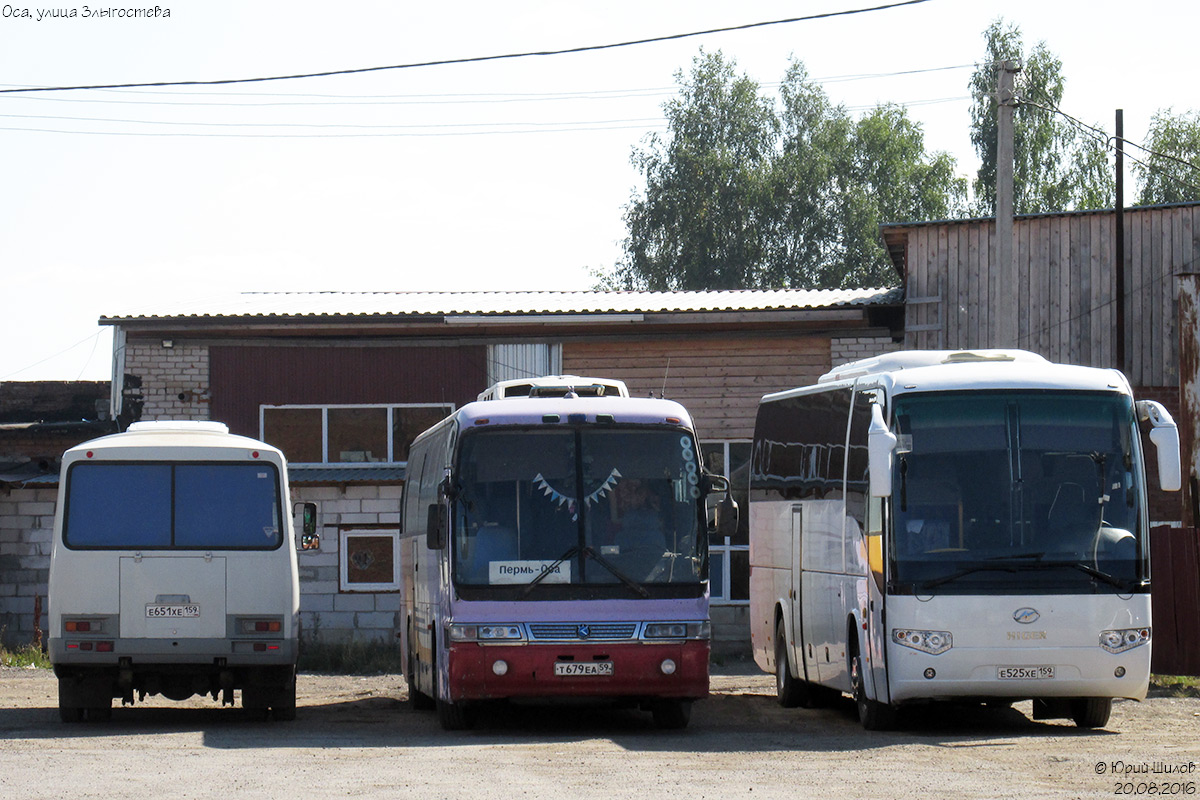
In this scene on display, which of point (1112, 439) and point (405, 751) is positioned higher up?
point (1112, 439)

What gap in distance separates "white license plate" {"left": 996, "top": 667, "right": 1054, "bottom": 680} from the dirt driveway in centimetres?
49

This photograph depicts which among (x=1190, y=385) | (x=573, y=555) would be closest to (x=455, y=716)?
(x=573, y=555)

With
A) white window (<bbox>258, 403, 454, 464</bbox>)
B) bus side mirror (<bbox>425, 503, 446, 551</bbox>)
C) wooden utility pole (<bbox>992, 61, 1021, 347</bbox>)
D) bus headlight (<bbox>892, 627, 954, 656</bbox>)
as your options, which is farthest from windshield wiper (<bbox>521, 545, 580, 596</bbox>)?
white window (<bbox>258, 403, 454, 464</bbox>)

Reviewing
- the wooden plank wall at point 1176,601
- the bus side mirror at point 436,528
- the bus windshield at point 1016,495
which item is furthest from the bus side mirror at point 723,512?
the wooden plank wall at point 1176,601

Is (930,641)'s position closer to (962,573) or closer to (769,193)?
(962,573)

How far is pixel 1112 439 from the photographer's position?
13.7 meters

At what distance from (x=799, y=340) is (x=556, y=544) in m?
12.2

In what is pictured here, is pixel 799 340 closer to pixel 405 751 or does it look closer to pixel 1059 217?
pixel 1059 217

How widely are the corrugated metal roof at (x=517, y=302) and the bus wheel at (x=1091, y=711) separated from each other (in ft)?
36.9

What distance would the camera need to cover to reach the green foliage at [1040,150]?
5378 cm

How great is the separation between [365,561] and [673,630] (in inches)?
470

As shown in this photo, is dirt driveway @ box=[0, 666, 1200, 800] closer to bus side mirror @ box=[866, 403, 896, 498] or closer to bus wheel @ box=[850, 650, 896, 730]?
bus wheel @ box=[850, 650, 896, 730]

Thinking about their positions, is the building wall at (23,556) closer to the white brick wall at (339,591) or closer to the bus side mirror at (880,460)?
the white brick wall at (339,591)

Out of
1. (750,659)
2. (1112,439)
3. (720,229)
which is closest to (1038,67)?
(720,229)
